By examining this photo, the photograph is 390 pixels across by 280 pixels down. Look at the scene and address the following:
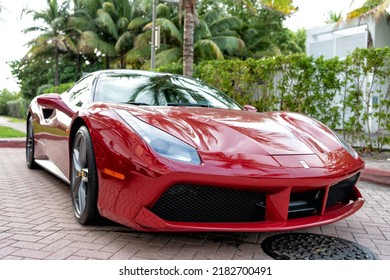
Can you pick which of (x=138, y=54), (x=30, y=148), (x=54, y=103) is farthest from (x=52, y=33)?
(x=54, y=103)

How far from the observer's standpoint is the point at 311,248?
2.52 meters

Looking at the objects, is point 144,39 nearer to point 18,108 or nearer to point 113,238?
point 18,108

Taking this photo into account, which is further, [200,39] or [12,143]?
[200,39]

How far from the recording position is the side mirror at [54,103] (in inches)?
143

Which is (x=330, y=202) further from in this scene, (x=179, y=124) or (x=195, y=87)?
(x=195, y=87)

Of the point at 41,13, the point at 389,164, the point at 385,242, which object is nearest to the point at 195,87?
the point at 385,242

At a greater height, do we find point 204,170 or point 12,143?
point 204,170

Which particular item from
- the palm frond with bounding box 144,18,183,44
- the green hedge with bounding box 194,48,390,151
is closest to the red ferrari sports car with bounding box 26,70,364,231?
the green hedge with bounding box 194,48,390,151

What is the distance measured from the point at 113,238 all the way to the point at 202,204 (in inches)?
29.1

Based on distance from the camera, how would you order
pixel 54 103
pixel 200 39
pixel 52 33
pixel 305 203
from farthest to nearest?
pixel 52 33 → pixel 200 39 → pixel 54 103 → pixel 305 203

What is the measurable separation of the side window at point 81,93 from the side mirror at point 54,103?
8 centimetres

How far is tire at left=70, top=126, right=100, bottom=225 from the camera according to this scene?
105 inches

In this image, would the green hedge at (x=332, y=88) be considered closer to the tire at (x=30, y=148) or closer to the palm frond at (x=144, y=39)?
the tire at (x=30, y=148)

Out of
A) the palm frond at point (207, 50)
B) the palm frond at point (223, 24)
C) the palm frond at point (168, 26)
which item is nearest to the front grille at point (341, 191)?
the palm frond at point (207, 50)
